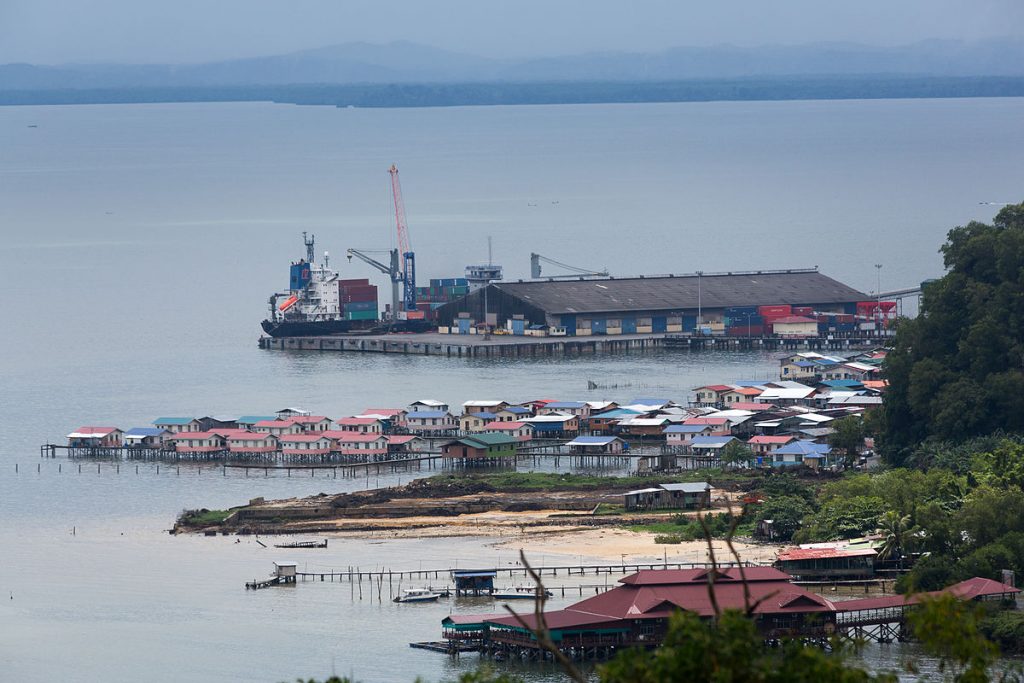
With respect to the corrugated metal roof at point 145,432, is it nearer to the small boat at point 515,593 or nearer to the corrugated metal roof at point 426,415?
the corrugated metal roof at point 426,415

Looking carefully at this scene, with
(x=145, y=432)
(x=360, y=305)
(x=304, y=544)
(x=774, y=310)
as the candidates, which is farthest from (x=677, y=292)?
(x=304, y=544)

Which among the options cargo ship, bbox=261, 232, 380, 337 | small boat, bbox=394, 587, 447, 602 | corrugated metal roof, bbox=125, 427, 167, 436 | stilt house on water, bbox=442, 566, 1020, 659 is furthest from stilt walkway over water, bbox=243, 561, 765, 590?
cargo ship, bbox=261, 232, 380, 337

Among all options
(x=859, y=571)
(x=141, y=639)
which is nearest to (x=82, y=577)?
(x=141, y=639)

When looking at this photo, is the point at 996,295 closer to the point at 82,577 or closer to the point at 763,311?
the point at 82,577

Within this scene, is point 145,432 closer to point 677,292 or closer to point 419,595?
point 419,595

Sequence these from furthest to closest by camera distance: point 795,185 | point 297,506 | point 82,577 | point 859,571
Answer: point 795,185 → point 297,506 → point 82,577 → point 859,571
